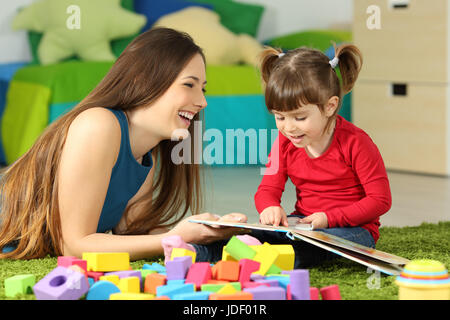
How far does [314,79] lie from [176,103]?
0.25m

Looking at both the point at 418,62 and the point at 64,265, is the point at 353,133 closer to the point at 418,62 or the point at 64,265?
the point at 64,265

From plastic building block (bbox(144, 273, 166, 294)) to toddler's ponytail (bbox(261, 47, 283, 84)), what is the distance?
0.50 m

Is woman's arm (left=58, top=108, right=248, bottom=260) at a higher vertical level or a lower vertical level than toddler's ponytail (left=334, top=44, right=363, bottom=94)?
lower

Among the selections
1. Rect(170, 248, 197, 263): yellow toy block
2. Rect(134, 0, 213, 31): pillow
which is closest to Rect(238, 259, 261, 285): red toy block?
Rect(170, 248, 197, 263): yellow toy block

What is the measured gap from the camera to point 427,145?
110 inches

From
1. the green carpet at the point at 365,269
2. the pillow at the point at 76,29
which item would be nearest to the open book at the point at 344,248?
the green carpet at the point at 365,269

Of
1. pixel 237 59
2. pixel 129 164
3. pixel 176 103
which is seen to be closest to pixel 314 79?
pixel 176 103

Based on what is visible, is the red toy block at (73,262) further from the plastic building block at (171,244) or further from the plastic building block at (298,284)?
the plastic building block at (298,284)

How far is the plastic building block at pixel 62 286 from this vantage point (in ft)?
3.24

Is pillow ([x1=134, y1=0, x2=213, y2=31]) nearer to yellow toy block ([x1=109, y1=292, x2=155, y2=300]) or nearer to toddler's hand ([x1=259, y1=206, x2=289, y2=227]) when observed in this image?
toddler's hand ([x1=259, y1=206, x2=289, y2=227])

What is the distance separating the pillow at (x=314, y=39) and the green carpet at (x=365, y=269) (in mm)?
1676

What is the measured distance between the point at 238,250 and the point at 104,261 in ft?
0.69

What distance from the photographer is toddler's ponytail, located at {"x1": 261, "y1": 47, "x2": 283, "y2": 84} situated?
54.5 inches

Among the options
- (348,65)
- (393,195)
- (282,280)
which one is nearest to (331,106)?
(348,65)
